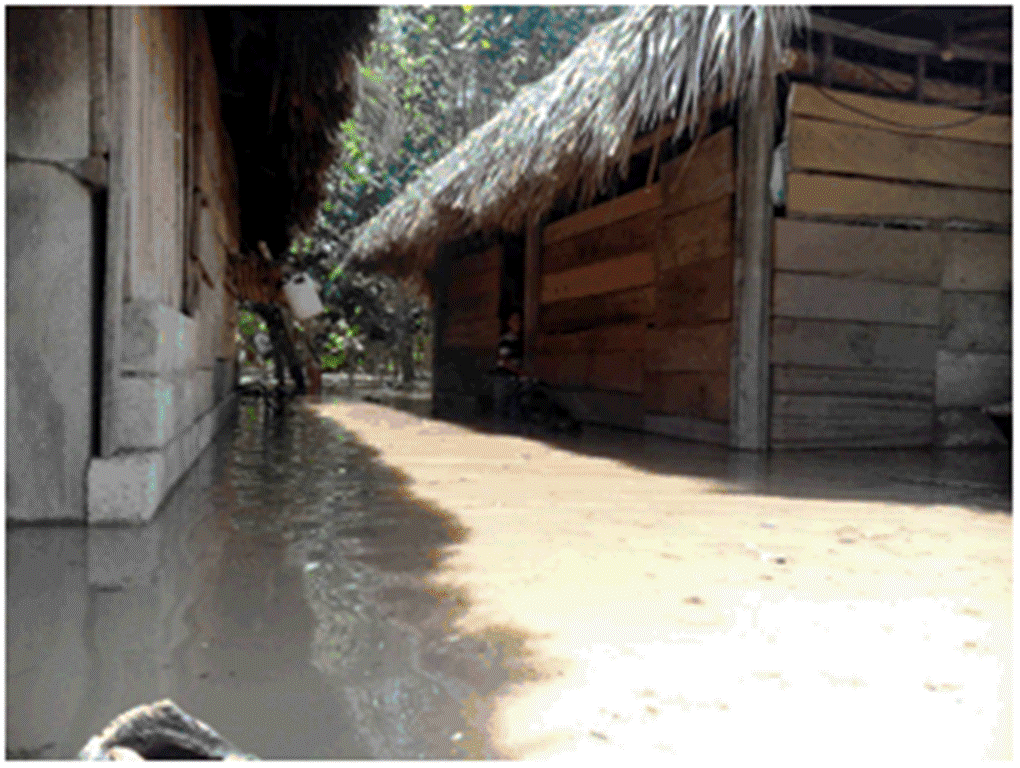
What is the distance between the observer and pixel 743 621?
178cm

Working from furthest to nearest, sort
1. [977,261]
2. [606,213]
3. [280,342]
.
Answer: [280,342]
[606,213]
[977,261]

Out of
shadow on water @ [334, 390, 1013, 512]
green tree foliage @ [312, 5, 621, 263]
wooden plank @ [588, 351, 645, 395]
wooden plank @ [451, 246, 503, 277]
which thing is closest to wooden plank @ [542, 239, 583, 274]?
wooden plank @ [588, 351, 645, 395]

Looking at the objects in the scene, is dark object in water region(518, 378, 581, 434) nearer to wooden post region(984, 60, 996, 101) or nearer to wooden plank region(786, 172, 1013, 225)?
wooden plank region(786, 172, 1013, 225)

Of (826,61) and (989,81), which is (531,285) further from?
(989,81)

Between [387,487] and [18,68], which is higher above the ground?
[18,68]

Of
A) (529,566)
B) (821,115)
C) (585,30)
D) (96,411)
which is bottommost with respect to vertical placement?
(529,566)

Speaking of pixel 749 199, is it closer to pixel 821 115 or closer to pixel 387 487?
pixel 821 115

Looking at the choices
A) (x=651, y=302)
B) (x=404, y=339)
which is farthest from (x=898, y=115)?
(x=404, y=339)

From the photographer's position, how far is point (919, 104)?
5242 mm

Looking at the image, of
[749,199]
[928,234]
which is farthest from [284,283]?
[928,234]

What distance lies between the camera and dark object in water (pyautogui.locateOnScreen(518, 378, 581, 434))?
6914mm

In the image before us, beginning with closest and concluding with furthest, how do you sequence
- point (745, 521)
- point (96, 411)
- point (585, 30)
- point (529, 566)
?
point (529, 566), point (96, 411), point (745, 521), point (585, 30)

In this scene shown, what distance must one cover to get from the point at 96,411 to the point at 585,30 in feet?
46.4

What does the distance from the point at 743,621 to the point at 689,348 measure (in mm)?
4170
